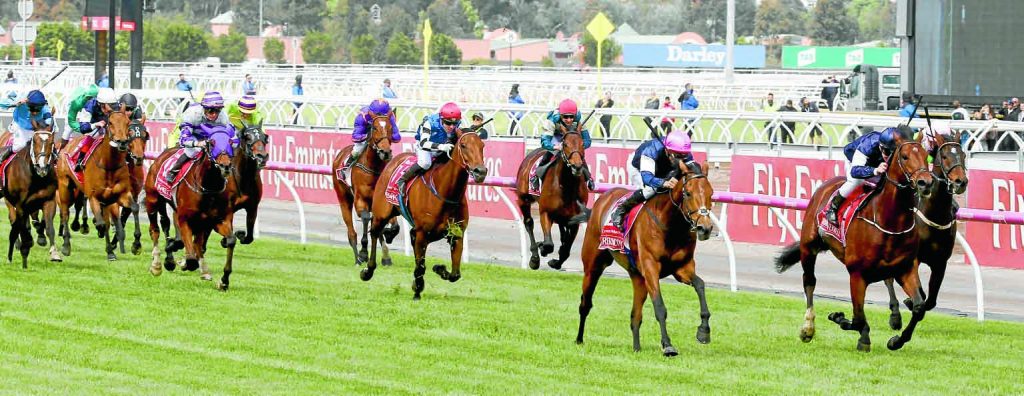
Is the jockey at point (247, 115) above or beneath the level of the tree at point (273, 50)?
beneath

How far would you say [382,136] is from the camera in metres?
17.0

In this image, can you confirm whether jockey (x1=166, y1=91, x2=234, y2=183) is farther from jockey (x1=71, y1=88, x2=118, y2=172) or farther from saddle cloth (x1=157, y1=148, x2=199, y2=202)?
jockey (x1=71, y1=88, x2=118, y2=172)

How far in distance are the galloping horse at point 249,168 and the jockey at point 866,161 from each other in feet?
16.1

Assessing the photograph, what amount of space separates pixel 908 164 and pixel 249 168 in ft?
20.7

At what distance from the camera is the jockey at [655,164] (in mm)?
10961

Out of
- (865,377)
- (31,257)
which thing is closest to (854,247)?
(865,377)

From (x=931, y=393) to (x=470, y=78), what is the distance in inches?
1805

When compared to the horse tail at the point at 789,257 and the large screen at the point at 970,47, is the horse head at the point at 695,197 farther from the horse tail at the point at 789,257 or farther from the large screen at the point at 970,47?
the large screen at the point at 970,47

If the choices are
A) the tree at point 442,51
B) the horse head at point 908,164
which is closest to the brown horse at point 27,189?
the horse head at point 908,164

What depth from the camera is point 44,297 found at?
14.0m

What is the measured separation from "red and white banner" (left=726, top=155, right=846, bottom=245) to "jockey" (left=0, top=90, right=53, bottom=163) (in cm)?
741

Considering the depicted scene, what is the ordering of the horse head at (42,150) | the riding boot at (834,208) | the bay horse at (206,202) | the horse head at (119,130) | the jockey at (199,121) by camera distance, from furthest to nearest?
1. the horse head at (42,150)
2. the horse head at (119,130)
3. the jockey at (199,121)
4. the bay horse at (206,202)
5. the riding boot at (834,208)

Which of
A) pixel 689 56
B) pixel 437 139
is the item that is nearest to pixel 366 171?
pixel 437 139

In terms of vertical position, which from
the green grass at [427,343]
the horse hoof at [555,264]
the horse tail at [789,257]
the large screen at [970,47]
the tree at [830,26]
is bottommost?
the green grass at [427,343]
